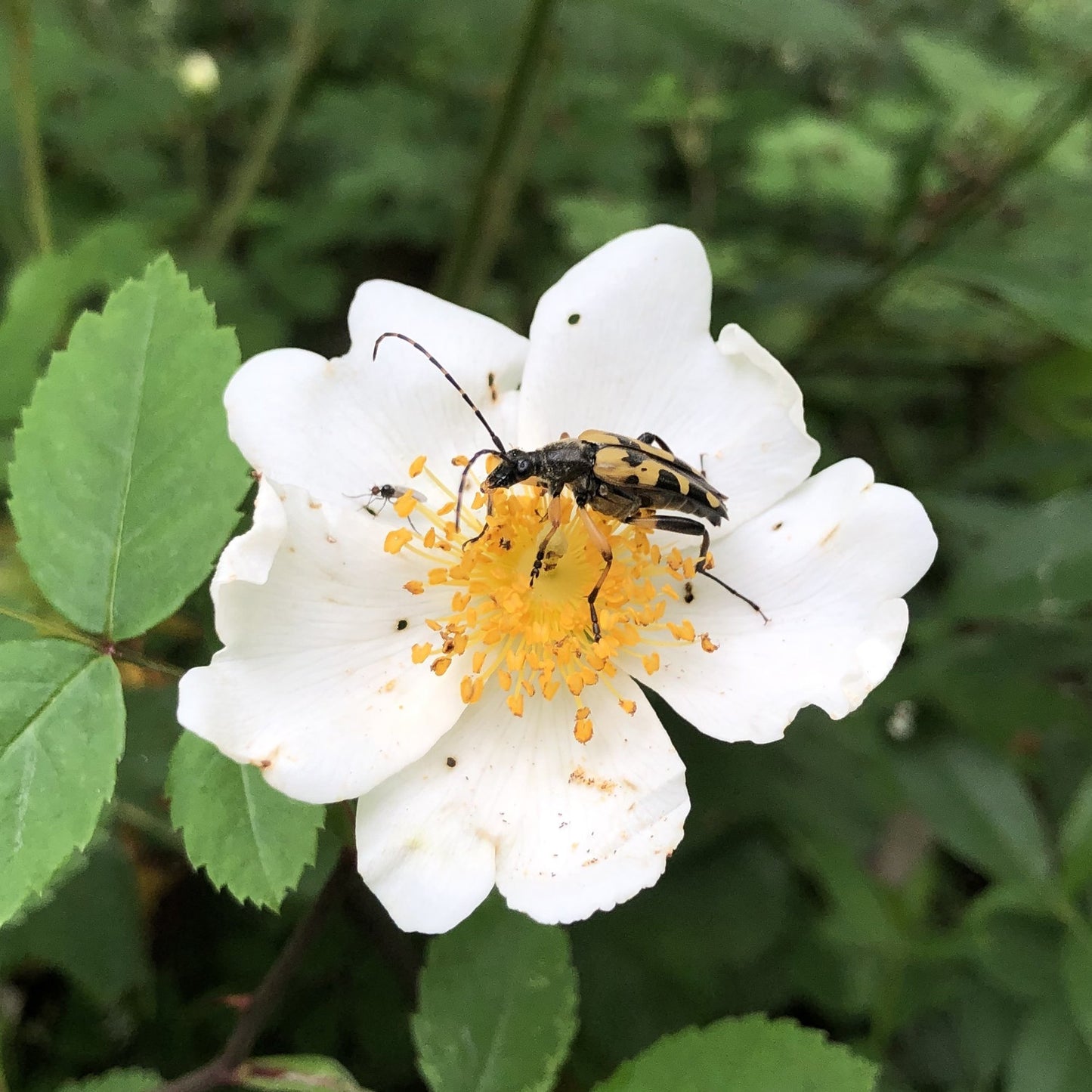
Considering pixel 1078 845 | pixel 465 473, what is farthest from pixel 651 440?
pixel 1078 845

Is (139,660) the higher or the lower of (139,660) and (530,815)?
the higher

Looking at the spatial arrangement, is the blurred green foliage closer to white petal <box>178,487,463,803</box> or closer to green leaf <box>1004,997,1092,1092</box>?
green leaf <box>1004,997,1092,1092</box>

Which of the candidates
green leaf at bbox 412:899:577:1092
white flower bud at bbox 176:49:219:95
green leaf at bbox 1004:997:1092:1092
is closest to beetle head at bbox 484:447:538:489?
green leaf at bbox 412:899:577:1092

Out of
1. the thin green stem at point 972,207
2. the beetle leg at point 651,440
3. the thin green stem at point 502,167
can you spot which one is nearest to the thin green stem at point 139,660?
the beetle leg at point 651,440

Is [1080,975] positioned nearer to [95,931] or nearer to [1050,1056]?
[1050,1056]

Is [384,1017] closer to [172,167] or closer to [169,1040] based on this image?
[169,1040]

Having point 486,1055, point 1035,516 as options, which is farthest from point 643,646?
point 1035,516
